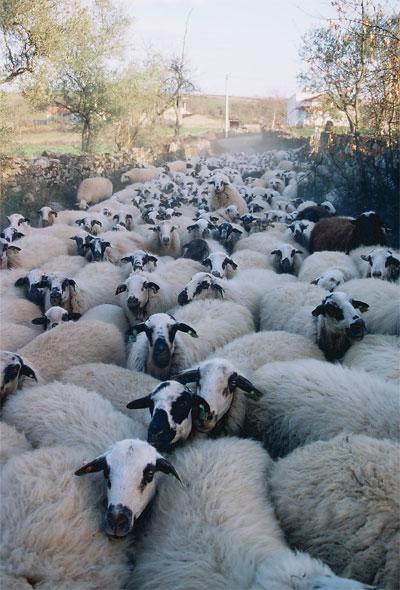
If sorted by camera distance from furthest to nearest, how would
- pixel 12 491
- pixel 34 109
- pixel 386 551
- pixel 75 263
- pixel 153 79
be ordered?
pixel 153 79 → pixel 34 109 → pixel 75 263 → pixel 12 491 → pixel 386 551

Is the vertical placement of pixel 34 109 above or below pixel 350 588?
above

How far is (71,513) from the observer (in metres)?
2.92

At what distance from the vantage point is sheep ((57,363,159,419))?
4521mm

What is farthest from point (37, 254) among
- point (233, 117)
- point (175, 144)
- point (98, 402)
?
point (233, 117)

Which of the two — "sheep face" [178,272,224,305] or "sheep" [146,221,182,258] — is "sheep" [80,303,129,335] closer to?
"sheep face" [178,272,224,305]

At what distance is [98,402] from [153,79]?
96.0 feet

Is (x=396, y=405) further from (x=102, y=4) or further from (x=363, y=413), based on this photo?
(x=102, y=4)

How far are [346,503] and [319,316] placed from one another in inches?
107

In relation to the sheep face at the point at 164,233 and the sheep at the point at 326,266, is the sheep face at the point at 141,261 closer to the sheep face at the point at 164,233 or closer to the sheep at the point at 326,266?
the sheep face at the point at 164,233

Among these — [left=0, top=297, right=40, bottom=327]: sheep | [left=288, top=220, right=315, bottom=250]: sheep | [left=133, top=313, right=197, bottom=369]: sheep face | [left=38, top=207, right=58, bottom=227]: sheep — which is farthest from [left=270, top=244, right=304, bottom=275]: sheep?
[left=38, top=207, right=58, bottom=227]: sheep

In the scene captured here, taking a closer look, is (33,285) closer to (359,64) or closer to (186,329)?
(186,329)

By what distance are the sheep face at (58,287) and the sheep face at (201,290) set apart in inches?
58.0

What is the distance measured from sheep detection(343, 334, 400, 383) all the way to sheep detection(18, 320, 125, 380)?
2.41m

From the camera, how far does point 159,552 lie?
282 centimetres
